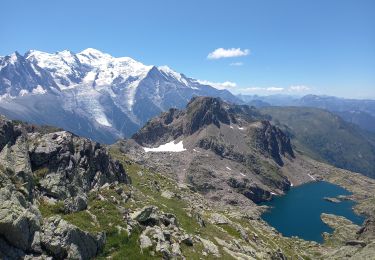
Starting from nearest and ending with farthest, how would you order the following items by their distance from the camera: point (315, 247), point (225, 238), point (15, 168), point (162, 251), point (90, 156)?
point (162, 251)
point (15, 168)
point (225, 238)
point (90, 156)
point (315, 247)

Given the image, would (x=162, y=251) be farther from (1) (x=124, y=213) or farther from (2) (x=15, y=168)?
(2) (x=15, y=168)

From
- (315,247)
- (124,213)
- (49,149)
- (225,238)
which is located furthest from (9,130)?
(315,247)

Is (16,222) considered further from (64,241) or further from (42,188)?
(42,188)

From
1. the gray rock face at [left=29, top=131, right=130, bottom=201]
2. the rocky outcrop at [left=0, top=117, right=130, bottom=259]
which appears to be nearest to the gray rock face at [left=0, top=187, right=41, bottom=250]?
the rocky outcrop at [left=0, top=117, right=130, bottom=259]

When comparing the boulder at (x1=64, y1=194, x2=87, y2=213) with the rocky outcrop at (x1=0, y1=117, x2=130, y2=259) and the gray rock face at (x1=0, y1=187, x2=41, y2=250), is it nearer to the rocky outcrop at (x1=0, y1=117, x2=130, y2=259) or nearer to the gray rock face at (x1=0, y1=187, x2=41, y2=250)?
the rocky outcrop at (x1=0, y1=117, x2=130, y2=259)

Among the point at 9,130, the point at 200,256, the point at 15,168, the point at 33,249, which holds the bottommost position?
the point at 200,256

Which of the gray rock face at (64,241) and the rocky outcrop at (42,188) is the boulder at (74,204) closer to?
the rocky outcrop at (42,188)

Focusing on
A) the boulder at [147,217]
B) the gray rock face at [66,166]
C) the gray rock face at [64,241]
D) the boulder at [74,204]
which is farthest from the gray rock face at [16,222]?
the boulder at [147,217]

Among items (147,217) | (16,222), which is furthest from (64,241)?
(147,217)
